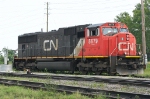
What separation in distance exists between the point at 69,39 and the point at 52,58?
2.49 metres

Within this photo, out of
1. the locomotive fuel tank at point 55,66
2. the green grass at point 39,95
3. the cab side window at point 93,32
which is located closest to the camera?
the green grass at point 39,95

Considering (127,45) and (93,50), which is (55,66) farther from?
(127,45)

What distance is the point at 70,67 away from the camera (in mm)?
20938

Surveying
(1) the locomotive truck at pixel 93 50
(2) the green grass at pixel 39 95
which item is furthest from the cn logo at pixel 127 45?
(2) the green grass at pixel 39 95

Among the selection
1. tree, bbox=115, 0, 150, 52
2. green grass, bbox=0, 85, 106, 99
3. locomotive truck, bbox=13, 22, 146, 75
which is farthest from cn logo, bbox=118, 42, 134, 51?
tree, bbox=115, 0, 150, 52

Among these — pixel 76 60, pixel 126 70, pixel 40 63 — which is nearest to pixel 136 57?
pixel 126 70

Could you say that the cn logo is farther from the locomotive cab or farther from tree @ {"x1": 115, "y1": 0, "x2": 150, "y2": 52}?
tree @ {"x1": 115, "y1": 0, "x2": 150, "y2": 52}

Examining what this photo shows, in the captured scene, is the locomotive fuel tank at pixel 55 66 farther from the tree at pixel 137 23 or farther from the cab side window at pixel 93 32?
the tree at pixel 137 23

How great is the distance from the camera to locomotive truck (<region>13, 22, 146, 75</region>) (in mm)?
18312

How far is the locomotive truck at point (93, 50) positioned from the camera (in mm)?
18312

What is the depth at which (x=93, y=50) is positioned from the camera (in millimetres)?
19125

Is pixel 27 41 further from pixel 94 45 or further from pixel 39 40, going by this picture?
pixel 94 45

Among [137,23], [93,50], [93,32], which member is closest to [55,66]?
[93,50]

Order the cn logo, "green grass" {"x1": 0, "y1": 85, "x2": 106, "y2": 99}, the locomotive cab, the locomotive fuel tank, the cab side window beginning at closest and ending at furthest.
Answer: "green grass" {"x1": 0, "y1": 85, "x2": 106, "y2": 99}, the locomotive cab, the cn logo, the cab side window, the locomotive fuel tank
